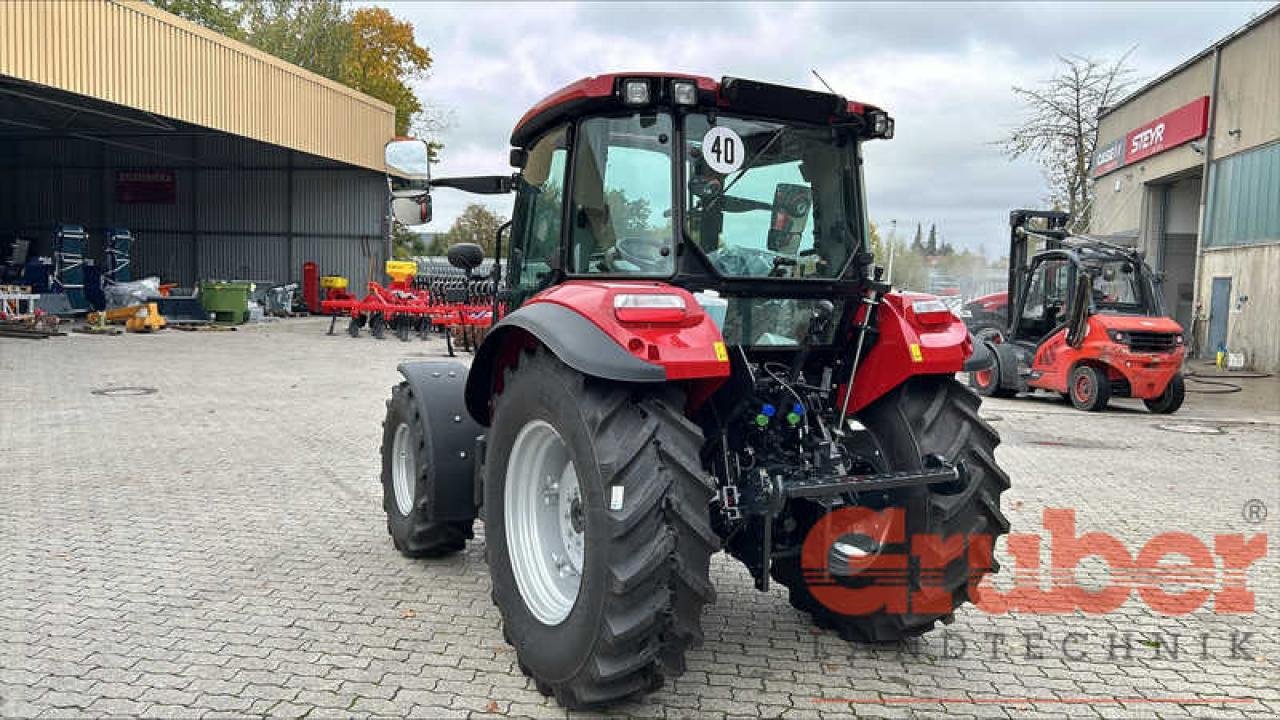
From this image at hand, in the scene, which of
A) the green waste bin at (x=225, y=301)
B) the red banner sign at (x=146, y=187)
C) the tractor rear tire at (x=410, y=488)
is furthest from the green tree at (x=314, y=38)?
the tractor rear tire at (x=410, y=488)

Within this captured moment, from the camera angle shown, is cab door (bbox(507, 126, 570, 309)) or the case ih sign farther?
the case ih sign

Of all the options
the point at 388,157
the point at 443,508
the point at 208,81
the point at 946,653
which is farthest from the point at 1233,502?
the point at 208,81

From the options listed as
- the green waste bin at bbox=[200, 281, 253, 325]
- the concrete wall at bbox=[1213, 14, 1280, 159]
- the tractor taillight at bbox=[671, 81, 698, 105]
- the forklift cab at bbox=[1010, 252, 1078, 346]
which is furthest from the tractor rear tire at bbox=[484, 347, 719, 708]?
the green waste bin at bbox=[200, 281, 253, 325]

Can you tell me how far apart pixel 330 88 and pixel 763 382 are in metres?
25.8

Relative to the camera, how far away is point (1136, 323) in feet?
42.5

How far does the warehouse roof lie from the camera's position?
17.0m

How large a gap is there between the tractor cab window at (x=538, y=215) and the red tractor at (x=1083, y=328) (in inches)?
383

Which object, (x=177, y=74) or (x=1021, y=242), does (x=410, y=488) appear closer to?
(x=1021, y=242)

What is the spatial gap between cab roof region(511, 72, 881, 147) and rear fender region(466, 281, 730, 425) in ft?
2.46

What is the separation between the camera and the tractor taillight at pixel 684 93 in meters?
3.59

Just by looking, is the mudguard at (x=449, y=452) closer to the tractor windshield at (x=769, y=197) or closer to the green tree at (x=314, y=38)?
the tractor windshield at (x=769, y=197)

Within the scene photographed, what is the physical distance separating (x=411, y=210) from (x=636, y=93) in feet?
4.59

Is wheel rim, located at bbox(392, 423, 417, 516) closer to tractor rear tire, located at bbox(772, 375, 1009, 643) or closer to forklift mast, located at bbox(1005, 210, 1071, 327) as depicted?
tractor rear tire, located at bbox(772, 375, 1009, 643)

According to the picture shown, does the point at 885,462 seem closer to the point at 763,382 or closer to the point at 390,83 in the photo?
the point at 763,382
